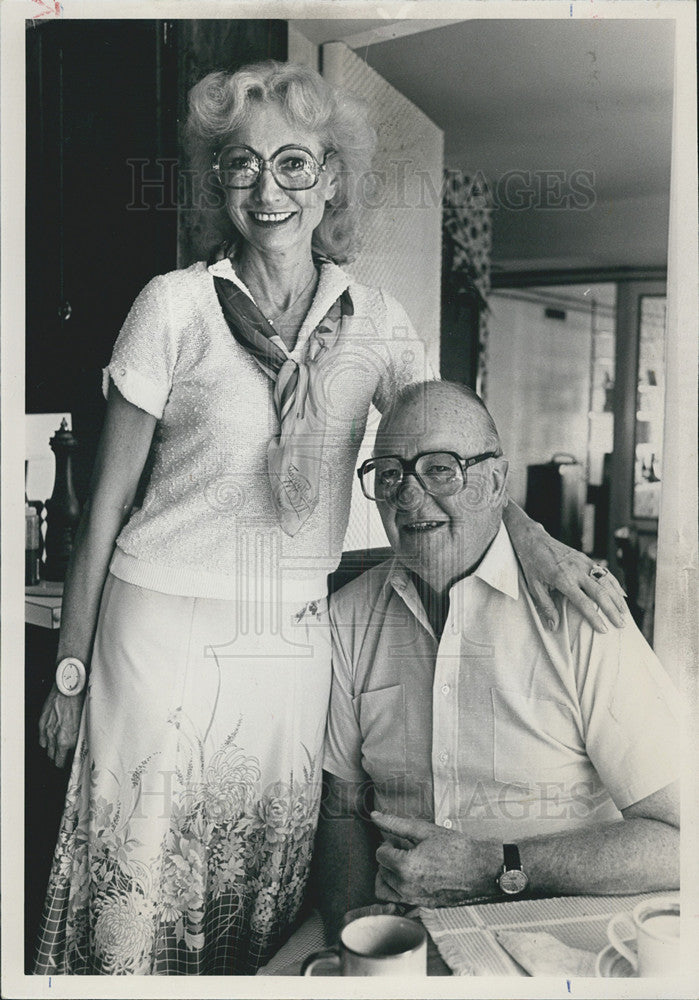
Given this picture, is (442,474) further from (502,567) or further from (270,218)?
(270,218)

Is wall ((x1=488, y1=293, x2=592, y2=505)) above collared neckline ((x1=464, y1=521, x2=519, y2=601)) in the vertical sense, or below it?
above

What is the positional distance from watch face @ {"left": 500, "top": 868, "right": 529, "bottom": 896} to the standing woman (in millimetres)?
376

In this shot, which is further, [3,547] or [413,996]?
[3,547]

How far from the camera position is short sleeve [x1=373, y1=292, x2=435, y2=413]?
1.73 metres

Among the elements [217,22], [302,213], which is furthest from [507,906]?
[217,22]

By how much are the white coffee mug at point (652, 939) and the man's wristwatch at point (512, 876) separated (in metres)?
0.19

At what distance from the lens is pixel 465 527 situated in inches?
68.1

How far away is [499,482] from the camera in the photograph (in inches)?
67.6

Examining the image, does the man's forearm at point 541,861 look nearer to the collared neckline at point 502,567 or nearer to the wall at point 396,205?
the collared neckline at point 502,567

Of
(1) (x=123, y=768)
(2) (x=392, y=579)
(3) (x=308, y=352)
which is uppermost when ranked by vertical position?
(3) (x=308, y=352)

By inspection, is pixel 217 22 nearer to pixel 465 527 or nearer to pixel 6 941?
pixel 465 527

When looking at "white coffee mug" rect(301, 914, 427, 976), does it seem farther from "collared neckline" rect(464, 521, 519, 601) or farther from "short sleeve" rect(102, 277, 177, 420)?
"short sleeve" rect(102, 277, 177, 420)

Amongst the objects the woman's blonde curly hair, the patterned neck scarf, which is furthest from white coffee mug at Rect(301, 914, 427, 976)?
the woman's blonde curly hair

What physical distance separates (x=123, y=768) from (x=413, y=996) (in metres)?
0.69
